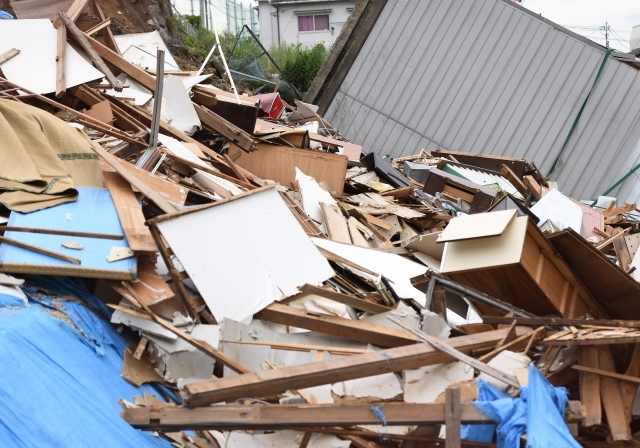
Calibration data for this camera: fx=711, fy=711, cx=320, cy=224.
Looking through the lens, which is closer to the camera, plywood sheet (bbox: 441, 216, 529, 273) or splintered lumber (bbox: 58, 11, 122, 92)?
plywood sheet (bbox: 441, 216, 529, 273)

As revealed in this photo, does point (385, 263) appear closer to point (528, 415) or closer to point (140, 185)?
point (140, 185)

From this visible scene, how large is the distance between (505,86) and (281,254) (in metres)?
10.8

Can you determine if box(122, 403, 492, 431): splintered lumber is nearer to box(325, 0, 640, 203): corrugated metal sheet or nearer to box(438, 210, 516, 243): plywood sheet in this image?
box(438, 210, 516, 243): plywood sheet

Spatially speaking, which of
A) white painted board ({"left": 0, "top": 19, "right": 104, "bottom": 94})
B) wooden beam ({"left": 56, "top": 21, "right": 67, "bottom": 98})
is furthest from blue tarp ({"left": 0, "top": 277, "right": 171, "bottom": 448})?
white painted board ({"left": 0, "top": 19, "right": 104, "bottom": 94})

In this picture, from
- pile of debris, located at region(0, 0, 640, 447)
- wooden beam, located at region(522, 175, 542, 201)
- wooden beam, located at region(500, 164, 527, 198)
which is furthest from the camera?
wooden beam, located at region(500, 164, 527, 198)

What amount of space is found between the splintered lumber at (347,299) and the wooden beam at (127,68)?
498 cm

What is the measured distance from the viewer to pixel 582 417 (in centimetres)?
337

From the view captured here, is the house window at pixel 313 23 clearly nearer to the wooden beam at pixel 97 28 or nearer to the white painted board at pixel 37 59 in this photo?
the wooden beam at pixel 97 28

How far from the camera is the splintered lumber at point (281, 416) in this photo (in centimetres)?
311

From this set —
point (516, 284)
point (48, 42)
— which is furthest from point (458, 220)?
point (48, 42)

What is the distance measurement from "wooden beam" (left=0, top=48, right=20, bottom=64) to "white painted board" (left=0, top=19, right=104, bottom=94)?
3 centimetres

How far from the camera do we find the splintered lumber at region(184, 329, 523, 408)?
311 centimetres

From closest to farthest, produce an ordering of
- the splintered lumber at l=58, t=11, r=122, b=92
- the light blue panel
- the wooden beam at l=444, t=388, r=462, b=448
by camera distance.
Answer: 1. the wooden beam at l=444, t=388, r=462, b=448
2. the light blue panel
3. the splintered lumber at l=58, t=11, r=122, b=92

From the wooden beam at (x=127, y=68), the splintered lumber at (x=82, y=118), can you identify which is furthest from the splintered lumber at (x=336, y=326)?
the wooden beam at (x=127, y=68)
